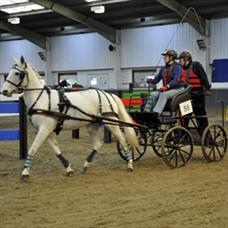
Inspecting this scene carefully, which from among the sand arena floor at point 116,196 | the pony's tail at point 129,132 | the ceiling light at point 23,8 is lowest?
the sand arena floor at point 116,196

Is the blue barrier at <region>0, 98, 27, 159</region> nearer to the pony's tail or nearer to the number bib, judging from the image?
the pony's tail

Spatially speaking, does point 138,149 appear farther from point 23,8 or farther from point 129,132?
point 23,8

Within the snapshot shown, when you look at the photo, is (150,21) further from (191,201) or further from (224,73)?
(191,201)

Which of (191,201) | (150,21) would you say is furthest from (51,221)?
(150,21)

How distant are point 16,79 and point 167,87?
98.7 inches

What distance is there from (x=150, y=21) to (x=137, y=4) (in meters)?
2.24

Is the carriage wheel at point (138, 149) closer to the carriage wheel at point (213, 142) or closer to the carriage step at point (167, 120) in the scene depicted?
the carriage step at point (167, 120)

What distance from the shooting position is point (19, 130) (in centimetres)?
870

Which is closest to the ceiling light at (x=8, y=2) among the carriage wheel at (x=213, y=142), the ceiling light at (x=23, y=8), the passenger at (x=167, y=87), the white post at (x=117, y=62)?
the ceiling light at (x=23, y=8)

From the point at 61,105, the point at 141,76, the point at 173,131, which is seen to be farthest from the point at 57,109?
the point at 141,76

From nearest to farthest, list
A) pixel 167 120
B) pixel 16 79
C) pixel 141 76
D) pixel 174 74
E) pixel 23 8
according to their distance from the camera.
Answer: pixel 16 79, pixel 167 120, pixel 174 74, pixel 23 8, pixel 141 76

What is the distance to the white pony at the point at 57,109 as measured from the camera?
6.50 metres

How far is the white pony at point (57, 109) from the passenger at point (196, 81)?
1.58 meters

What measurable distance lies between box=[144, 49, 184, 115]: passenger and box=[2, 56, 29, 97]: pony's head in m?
2.13
